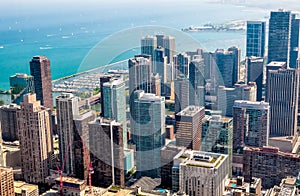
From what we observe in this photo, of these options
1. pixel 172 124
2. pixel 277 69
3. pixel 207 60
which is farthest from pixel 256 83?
pixel 172 124

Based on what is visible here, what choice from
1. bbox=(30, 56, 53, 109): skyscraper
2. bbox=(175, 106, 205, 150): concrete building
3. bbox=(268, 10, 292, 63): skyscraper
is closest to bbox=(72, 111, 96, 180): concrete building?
bbox=(175, 106, 205, 150): concrete building

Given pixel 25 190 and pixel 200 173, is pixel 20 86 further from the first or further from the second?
pixel 200 173

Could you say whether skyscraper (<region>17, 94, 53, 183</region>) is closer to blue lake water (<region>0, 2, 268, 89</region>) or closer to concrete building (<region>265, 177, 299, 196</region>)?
blue lake water (<region>0, 2, 268, 89</region>)

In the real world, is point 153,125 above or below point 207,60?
below

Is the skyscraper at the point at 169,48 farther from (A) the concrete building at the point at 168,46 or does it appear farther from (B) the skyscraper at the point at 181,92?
(B) the skyscraper at the point at 181,92

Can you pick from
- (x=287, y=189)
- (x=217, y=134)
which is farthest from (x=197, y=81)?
(x=287, y=189)

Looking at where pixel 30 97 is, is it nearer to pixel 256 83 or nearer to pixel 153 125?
pixel 153 125
